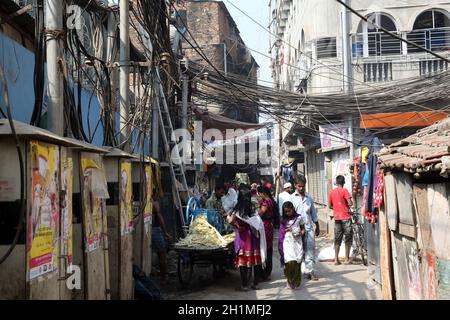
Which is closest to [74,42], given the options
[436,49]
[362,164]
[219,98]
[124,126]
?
[124,126]

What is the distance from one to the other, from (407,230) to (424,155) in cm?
147

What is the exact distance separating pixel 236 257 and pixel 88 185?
12.6 feet

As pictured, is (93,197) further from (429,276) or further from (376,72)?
(376,72)

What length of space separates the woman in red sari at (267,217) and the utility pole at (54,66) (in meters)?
5.37

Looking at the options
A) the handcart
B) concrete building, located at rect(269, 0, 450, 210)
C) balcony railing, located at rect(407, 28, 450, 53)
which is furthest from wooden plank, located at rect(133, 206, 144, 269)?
balcony railing, located at rect(407, 28, 450, 53)

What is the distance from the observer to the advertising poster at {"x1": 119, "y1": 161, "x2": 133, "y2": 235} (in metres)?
6.36

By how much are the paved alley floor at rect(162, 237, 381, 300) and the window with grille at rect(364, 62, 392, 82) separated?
23.3 feet

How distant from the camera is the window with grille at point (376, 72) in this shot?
15.1 m

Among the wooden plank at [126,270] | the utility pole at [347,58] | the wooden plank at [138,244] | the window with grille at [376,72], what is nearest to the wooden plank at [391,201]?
the wooden plank at [126,270]

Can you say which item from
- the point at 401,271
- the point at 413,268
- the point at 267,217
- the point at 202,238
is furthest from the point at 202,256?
the point at 413,268

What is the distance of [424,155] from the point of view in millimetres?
4680

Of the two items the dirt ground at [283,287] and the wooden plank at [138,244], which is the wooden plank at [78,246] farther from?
the dirt ground at [283,287]
